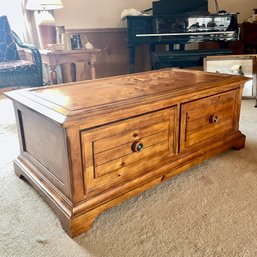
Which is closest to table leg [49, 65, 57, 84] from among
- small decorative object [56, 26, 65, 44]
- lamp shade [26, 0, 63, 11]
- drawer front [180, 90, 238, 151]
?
small decorative object [56, 26, 65, 44]

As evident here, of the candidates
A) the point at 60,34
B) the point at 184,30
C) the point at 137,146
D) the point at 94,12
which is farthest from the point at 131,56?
the point at 137,146

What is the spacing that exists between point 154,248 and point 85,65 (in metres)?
2.36

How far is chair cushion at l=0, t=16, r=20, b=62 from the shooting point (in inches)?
114

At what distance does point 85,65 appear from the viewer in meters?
3.01

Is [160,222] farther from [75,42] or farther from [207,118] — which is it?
[75,42]

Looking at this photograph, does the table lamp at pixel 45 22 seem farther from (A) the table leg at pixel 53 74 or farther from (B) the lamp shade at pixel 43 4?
(A) the table leg at pixel 53 74

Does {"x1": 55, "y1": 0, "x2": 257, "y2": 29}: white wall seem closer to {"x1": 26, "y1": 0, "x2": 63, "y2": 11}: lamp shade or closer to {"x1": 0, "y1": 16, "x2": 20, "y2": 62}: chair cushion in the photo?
{"x1": 26, "y1": 0, "x2": 63, "y2": 11}: lamp shade

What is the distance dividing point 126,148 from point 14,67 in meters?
1.81

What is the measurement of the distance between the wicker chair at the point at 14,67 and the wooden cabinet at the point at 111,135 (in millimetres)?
1285

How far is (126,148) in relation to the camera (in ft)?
3.92

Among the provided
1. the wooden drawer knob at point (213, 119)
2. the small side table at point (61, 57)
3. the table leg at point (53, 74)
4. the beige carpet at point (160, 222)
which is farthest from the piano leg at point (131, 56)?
the beige carpet at point (160, 222)

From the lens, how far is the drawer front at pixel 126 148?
1086mm

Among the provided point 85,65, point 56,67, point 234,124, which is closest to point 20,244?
point 234,124

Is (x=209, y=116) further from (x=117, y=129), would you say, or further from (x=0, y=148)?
(x=0, y=148)
